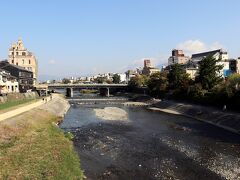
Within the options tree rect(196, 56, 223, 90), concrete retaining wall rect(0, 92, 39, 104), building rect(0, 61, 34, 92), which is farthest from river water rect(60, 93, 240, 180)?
building rect(0, 61, 34, 92)

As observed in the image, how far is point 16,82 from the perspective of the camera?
303 feet

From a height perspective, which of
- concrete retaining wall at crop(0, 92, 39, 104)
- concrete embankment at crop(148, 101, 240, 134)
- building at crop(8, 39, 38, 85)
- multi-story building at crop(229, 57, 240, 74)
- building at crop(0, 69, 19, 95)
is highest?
building at crop(8, 39, 38, 85)

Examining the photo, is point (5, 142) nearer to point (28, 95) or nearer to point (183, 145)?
point (183, 145)

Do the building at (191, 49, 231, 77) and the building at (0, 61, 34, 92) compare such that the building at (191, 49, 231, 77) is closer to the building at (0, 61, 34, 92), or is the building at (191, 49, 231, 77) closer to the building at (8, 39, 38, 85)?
the building at (0, 61, 34, 92)

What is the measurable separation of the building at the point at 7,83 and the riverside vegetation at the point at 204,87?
136ft

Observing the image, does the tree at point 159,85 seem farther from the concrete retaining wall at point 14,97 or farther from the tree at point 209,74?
the concrete retaining wall at point 14,97

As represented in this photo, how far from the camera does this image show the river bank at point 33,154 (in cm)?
2434

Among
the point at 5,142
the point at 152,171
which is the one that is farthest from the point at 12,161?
the point at 152,171

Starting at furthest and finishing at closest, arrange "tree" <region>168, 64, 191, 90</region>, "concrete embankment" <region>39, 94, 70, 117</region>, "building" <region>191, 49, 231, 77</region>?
1. "building" <region>191, 49, 231, 77</region>
2. "tree" <region>168, 64, 191, 90</region>
3. "concrete embankment" <region>39, 94, 70, 117</region>

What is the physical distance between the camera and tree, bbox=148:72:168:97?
363 feet

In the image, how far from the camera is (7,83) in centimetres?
8212

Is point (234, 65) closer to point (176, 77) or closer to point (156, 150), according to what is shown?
point (176, 77)

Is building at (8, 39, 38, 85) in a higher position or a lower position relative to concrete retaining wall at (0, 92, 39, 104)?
higher

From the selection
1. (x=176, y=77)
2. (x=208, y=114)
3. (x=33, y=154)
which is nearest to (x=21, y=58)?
(x=176, y=77)
